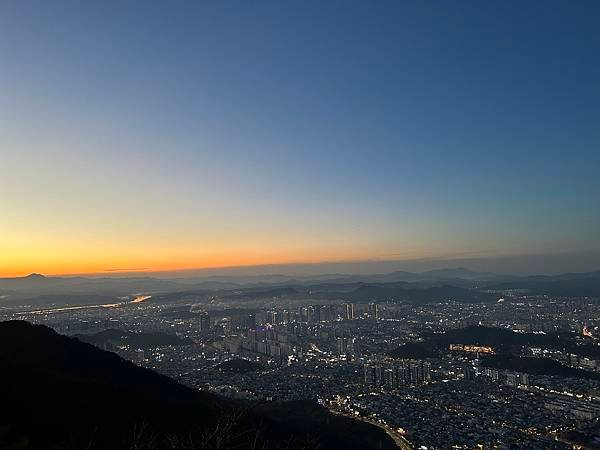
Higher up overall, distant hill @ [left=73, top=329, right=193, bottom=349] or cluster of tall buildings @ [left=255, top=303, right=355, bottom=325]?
distant hill @ [left=73, top=329, right=193, bottom=349]

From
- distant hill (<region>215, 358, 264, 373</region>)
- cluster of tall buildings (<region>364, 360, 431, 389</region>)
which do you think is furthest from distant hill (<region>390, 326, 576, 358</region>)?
distant hill (<region>215, 358, 264, 373</region>)

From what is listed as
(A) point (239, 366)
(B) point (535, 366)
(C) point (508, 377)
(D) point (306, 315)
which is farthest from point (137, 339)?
(B) point (535, 366)

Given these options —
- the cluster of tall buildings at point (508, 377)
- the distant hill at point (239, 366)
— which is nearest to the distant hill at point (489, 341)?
the cluster of tall buildings at point (508, 377)

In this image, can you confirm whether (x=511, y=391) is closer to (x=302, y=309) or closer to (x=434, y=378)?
(x=434, y=378)

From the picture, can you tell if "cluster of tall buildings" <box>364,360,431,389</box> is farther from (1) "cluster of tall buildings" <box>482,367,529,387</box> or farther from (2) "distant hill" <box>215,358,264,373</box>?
(2) "distant hill" <box>215,358,264,373</box>

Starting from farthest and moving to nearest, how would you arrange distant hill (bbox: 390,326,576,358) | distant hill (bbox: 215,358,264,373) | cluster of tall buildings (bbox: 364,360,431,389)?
distant hill (bbox: 390,326,576,358)
distant hill (bbox: 215,358,264,373)
cluster of tall buildings (bbox: 364,360,431,389)

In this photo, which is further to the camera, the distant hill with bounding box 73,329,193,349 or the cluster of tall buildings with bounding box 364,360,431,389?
the distant hill with bounding box 73,329,193,349

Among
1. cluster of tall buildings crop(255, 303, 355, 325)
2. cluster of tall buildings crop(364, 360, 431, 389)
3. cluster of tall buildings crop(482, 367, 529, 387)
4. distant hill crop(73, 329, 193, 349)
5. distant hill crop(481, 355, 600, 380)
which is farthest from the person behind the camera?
cluster of tall buildings crop(255, 303, 355, 325)
